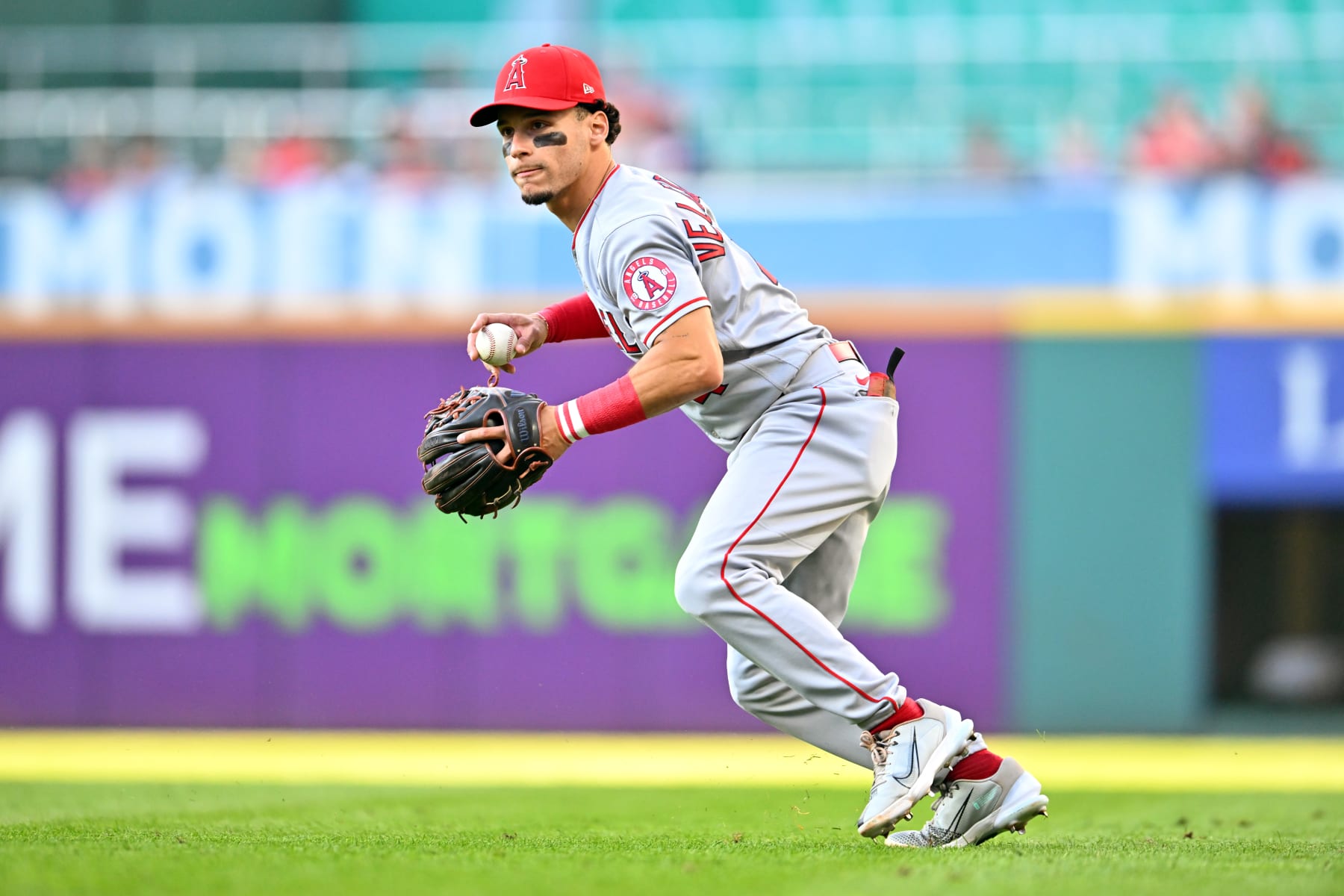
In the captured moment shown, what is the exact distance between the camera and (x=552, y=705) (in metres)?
10.2

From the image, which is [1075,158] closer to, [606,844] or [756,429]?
[756,429]

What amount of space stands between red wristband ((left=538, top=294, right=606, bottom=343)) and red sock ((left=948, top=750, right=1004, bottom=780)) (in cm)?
167

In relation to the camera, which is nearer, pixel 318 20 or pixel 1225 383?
pixel 1225 383

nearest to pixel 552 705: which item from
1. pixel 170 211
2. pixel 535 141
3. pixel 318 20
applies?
pixel 170 211

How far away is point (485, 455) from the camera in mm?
4320

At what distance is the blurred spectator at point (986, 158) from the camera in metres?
10.8

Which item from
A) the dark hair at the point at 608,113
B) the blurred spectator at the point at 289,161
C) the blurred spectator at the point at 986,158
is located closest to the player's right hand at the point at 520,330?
the dark hair at the point at 608,113

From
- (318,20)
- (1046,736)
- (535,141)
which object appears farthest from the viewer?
(318,20)

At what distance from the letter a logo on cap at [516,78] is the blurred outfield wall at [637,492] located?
18.9 feet

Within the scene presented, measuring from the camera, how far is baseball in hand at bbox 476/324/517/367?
4.72m

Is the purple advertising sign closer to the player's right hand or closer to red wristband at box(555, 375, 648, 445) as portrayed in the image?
the player's right hand

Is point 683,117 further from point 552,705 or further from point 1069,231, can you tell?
point 552,705

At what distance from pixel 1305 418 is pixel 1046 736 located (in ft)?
8.11

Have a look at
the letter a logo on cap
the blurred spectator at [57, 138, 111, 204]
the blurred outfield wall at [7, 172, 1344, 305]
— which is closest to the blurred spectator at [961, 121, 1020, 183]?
the blurred outfield wall at [7, 172, 1344, 305]
